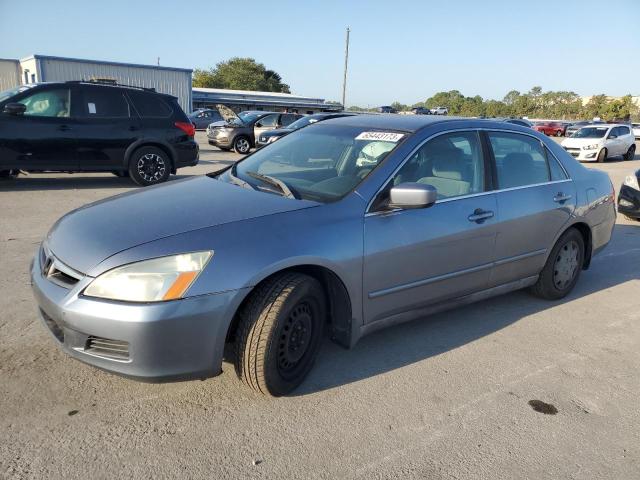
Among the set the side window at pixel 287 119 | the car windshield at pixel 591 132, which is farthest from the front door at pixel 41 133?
the car windshield at pixel 591 132

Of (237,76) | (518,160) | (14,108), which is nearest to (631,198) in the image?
(518,160)

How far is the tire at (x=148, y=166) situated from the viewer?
30.7 ft

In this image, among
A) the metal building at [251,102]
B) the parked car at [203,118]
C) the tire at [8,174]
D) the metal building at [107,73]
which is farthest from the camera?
the metal building at [251,102]

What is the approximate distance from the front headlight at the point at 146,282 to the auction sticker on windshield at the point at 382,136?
1714mm

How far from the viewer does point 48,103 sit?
851cm

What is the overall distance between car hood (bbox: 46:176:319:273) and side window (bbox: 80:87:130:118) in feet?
20.6

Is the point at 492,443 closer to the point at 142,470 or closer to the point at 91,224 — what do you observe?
the point at 142,470

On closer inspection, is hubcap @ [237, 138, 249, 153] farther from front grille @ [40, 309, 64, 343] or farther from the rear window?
front grille @ [40, 309, 64, 343]

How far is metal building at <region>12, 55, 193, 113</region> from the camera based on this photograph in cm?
3045

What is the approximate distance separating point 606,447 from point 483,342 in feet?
3.96

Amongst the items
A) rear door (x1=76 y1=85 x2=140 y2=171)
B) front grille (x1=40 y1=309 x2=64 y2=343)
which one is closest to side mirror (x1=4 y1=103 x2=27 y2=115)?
rear door (x1=76 y1=85 x2=140 y2=171)

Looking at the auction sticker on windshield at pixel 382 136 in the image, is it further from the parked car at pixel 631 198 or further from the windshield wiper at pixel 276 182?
the parked car at pixel 631 198

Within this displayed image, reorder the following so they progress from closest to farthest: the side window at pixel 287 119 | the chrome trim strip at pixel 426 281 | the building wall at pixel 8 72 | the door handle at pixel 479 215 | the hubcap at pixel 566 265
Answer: the chrome trim strip at pixel 426 281 < the door handle at pixel 479 215 < the hubcap at pixel 566 265 < the side window at pixel 287 119 < the building wall at pixel 8 72

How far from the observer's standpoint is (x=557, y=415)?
9.60ft
